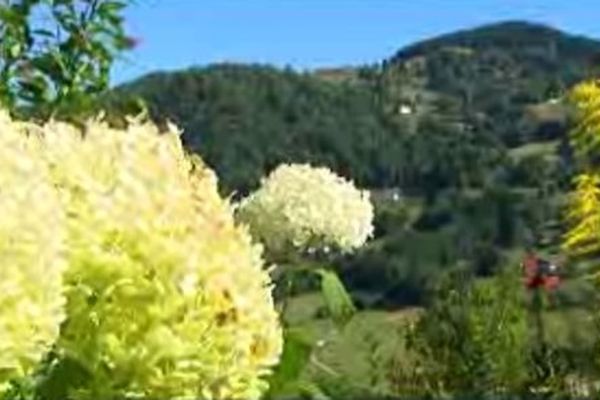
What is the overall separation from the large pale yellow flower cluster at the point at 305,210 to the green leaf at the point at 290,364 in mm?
3778

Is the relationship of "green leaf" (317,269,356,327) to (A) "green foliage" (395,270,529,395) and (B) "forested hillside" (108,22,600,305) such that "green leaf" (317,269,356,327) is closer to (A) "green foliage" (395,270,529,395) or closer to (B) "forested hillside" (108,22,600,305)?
(A) "green foliage" (395,270,529,395)

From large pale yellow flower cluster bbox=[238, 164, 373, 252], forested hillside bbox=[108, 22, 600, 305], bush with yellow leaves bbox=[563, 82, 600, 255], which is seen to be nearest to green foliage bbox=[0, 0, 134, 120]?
large pale yellow flower cluster bbox=[238, 164, 373, 252]

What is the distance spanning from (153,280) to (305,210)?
478cm

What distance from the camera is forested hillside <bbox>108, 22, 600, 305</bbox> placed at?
56938 mm

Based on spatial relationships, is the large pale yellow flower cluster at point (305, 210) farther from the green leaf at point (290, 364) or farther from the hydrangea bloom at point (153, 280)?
the hydrangea bloom at point (153, 280)

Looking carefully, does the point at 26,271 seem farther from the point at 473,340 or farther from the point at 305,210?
the point at 473,340

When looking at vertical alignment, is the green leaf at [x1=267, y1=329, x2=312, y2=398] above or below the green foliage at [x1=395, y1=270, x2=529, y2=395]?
above

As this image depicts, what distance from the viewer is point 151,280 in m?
2.21

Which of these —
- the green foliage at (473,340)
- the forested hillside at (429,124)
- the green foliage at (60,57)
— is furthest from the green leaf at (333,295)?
the forested hillside at (429,124)

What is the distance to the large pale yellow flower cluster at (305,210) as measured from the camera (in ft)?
22.6

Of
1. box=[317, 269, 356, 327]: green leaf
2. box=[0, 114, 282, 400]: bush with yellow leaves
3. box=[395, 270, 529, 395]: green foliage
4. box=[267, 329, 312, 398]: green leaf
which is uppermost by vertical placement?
box=[0, 114, 282, 400]: bush with yellow leaves

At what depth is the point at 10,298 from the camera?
207cm

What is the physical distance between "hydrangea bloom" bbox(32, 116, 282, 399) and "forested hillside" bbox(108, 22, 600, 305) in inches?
1528

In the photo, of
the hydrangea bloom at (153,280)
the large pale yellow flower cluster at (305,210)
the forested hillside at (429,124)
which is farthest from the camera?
the forested hillside at (429,124)
